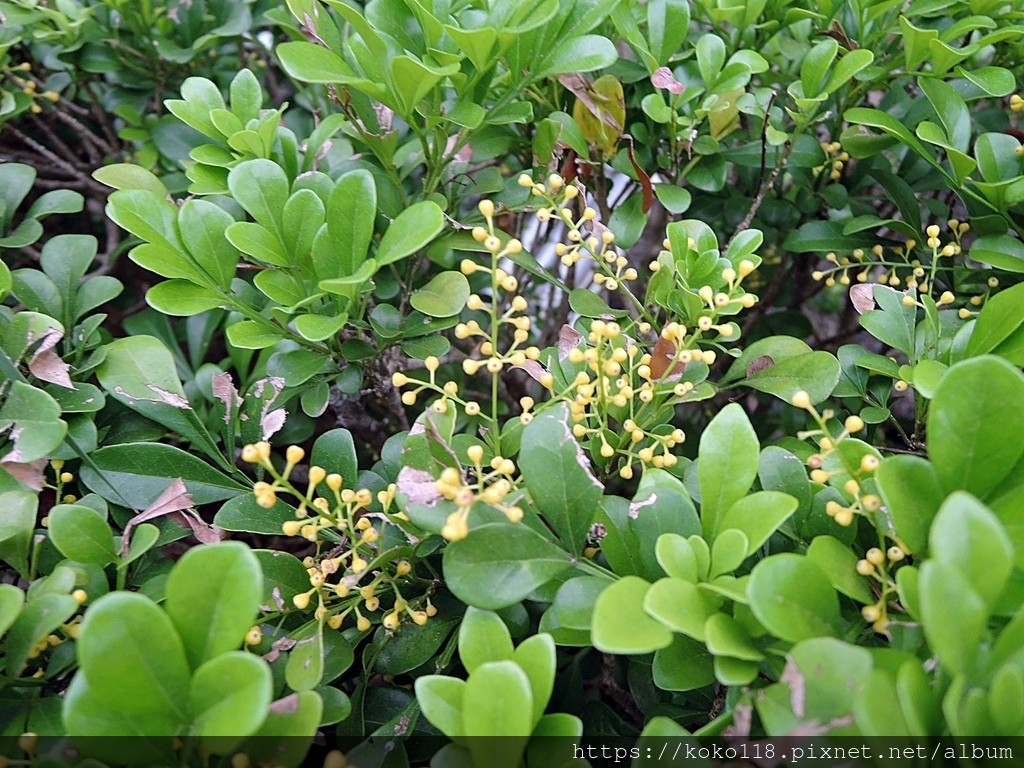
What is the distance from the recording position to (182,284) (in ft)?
2.39

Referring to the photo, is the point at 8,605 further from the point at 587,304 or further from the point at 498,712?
the point at 587,304

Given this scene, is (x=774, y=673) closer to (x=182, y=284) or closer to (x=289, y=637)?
(x=289, y=637)

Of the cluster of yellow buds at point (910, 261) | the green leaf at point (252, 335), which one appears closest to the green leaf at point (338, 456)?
the green leaf at point (252, 335)

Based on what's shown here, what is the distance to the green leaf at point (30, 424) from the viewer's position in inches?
24.9

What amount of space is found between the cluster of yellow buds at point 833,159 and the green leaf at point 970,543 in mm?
619

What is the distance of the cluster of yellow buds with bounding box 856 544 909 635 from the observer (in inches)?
20.6

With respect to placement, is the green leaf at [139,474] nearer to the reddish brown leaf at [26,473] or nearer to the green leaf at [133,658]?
the reddish brown leaf at [26,473]

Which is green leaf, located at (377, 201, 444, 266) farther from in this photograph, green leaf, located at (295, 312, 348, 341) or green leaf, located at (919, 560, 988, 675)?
green leaf, located at (919, 560, 988, 675)

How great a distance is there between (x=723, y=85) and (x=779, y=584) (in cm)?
57

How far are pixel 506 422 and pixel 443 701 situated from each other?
324mm

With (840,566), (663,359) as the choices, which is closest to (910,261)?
(663,359)

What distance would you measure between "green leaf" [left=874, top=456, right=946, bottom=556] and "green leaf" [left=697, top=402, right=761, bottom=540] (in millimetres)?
97

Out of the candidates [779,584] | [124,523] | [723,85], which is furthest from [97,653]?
[723,85]

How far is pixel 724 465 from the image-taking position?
584mm
